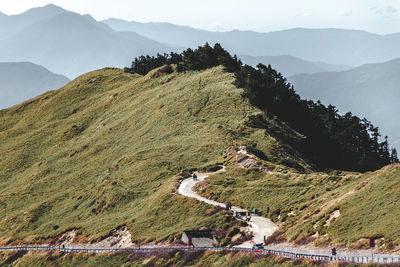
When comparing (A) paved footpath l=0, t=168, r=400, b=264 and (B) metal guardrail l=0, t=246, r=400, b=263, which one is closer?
(B) metal guardrail l=0, t=246, r=400, b=263

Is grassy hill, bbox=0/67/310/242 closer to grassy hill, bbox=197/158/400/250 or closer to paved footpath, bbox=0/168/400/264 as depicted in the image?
paved footpath, bbox=0/168/400/264

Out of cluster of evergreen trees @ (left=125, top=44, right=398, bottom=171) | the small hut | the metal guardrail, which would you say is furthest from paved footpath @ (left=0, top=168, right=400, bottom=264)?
cluster of evergreen trees @ (left=125, top=44, right=398, bottom=171)

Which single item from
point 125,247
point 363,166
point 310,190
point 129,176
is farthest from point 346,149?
point 125,247

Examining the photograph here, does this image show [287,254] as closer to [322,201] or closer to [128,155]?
[322,201]

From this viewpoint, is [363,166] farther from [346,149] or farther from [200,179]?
[200,179]

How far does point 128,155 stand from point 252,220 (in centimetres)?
5494

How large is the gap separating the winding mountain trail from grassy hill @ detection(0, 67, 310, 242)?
78.5 inches

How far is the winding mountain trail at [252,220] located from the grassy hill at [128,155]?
199 centimetres

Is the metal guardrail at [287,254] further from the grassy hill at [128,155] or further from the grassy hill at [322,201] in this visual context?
the grassy hill at [128,155]

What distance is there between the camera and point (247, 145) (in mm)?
110062

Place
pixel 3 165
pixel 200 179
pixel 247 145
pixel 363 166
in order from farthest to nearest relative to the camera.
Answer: pixel 3 165
pixel 363 166
pixel 247 145
pixel 200 179

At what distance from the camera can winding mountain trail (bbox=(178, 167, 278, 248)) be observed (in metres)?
69.7

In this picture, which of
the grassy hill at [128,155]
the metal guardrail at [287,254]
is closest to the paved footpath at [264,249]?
the metal guardrail at [287,254]

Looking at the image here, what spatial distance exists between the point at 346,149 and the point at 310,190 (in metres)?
70.0
